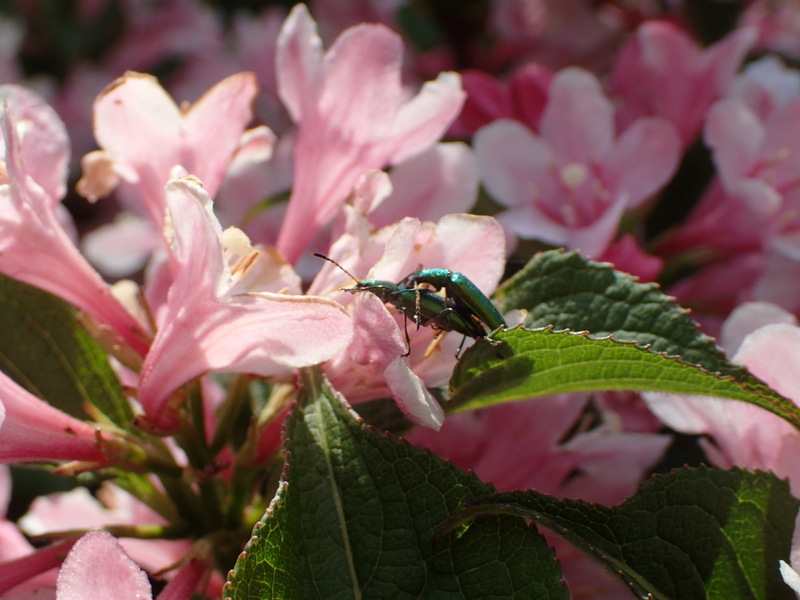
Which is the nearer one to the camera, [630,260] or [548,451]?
[548,451]

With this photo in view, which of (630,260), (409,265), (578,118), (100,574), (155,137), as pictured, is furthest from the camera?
(578,118)

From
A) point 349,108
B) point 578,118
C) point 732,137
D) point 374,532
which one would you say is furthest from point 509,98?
point 374,532

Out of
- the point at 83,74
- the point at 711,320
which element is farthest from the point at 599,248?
the point at 83,74

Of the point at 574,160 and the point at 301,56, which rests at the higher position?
the point at 301,56

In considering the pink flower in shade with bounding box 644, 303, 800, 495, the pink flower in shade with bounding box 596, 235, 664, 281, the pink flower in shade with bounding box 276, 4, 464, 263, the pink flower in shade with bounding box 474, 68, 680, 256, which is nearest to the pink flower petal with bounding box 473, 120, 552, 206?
the pink flower in shade with bounding box 474, 68, 680, 256

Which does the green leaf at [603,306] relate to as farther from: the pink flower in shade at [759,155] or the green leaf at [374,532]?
the pink flower in shade at [759,155]

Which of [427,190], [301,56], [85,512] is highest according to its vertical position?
[301,56]

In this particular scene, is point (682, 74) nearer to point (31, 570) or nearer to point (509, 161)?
point (509, 161)

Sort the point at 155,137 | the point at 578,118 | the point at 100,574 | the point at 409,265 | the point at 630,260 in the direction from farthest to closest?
the point at 578,118 → the point at 630,260 → the point at 155,137 → the point at 409,265 → the point at 100,574
